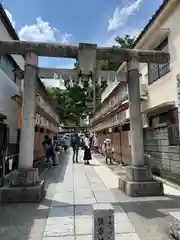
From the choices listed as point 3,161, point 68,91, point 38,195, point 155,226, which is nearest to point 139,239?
point 155,226

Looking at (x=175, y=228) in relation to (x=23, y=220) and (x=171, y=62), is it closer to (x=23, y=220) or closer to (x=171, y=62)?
(x=23, y=220)

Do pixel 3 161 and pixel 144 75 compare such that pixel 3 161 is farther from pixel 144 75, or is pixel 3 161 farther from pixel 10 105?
pixel 144 75

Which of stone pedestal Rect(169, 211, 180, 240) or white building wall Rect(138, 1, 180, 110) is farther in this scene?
white building wall Rect(138, 1, 180, 110)

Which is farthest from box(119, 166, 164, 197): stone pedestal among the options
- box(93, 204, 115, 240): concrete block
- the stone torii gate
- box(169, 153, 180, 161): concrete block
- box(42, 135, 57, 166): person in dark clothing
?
box(42, 135, 57, 166): person in dark clothing

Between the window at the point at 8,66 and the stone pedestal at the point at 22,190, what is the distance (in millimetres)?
6710

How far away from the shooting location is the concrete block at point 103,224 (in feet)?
11.3

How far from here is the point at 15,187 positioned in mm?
6859

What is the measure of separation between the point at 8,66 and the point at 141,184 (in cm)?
997

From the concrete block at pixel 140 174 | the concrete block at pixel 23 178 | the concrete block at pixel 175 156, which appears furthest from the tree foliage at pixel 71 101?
the concrete block at pixel 23 178

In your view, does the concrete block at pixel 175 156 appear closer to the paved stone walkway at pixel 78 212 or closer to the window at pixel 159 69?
the paved stone walkway at pixel 78 212

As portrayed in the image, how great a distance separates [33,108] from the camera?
24.8 feet

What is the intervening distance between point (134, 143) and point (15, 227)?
484 cm

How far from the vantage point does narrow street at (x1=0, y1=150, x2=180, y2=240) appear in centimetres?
466

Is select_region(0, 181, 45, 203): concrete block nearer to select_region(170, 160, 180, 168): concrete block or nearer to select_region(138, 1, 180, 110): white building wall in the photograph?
select_region(170, 160, 180, 168): concrete block
